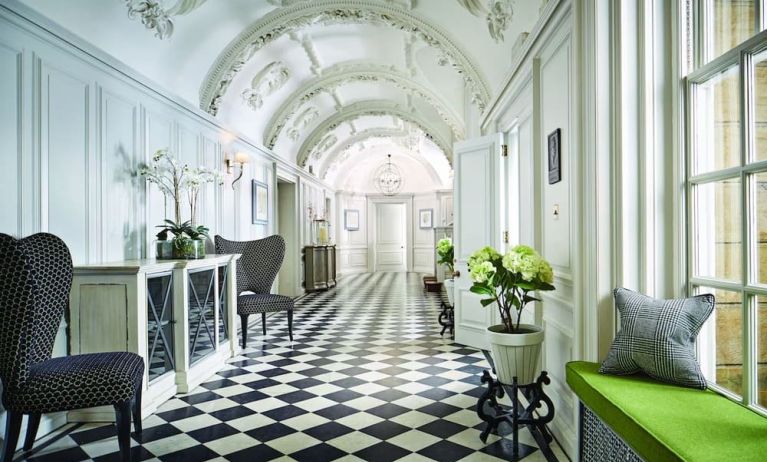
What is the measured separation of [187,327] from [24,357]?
1.45m

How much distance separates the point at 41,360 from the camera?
2381 millimetres

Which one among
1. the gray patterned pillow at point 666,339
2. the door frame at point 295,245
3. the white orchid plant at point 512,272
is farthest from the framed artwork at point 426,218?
the gray patterned pillow at point 666,339

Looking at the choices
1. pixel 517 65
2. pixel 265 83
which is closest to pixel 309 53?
pixel 265 83

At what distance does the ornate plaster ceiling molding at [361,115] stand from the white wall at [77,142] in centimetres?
496

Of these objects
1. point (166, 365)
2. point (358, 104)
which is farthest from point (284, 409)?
point (358, 104)

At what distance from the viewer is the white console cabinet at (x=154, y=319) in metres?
2.92

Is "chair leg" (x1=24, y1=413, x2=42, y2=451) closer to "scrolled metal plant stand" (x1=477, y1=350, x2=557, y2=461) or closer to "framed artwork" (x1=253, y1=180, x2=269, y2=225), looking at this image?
"scrolled metal plant stand" (x1=477, y1=350, x2=557, y2=461)

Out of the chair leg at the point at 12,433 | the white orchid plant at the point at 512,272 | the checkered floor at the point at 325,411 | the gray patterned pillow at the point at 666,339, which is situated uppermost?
the white orchid plant at the point at 512,272

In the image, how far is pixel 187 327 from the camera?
3562mm

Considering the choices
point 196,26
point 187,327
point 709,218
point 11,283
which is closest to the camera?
point 709,218

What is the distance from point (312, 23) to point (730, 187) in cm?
461

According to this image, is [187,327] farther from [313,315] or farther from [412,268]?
[412,268]

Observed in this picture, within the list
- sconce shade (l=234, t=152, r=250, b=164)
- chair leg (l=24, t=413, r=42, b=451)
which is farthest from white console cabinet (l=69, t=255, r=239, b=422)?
sconce shade (l=234, t=152, r=250, b=164)

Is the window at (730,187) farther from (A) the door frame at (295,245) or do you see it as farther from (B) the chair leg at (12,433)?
(A) the door frame at (295,245)
